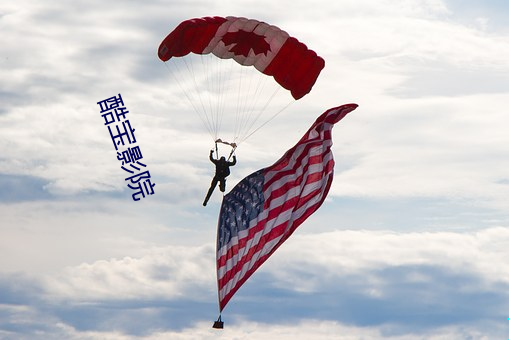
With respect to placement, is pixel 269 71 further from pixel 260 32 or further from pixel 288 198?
pixel 288 198

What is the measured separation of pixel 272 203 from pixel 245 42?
593cm

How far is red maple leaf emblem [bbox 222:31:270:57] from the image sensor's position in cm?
4972

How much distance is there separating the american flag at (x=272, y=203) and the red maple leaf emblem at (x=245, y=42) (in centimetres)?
333

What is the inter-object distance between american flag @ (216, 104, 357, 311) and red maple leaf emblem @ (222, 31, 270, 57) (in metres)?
3.33

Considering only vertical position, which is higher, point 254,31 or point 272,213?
point 254,31

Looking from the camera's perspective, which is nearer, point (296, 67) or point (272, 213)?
point (272, 213)

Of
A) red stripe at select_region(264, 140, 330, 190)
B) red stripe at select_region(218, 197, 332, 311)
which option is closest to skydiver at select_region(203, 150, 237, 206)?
red stripe at select_region(264, 140, 330, 190)

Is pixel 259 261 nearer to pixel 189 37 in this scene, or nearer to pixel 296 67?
pixel 296 67

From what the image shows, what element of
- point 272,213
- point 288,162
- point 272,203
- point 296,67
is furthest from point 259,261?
point 296,67

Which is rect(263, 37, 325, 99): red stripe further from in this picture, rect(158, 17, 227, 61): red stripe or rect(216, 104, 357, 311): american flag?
rect(158, 17, 227, 61): red stripe

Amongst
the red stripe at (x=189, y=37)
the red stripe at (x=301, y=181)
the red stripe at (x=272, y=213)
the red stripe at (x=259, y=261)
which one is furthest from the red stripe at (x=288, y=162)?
the red stripe at (x=189, y=37)

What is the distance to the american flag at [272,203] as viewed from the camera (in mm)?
48594

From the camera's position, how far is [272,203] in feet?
162

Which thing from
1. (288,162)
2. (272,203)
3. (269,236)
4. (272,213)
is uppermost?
(288,162)
